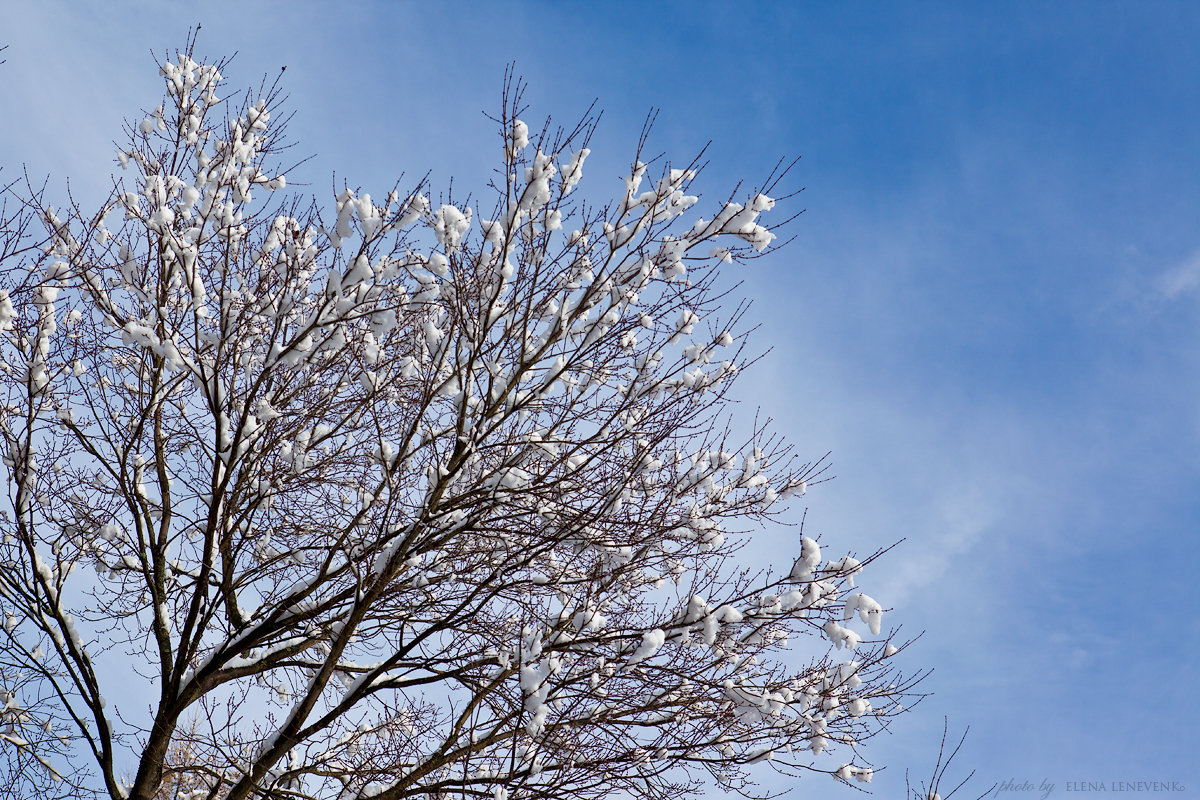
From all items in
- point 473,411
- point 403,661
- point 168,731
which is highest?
point 473,411

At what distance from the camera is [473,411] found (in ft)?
18.6

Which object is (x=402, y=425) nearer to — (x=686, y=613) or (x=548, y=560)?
(x=548, y=560)

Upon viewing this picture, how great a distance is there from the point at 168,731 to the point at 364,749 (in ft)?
5.40

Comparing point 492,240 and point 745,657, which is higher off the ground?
point 492,240

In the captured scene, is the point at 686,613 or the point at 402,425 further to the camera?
the point at 402,425

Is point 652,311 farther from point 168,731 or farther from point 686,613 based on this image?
point 168,731

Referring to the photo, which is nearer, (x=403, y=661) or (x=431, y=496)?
(x=431, y=496)

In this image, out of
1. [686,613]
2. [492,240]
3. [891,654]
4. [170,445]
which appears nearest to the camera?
[686,613]

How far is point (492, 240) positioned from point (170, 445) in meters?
3.60

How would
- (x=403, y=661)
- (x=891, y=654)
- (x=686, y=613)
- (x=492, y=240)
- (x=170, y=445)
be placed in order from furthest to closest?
(x=170, y=445)
(x=403, y=661)
(x=891, y=654)
(x=492, y=240)
(x=686, y=613)

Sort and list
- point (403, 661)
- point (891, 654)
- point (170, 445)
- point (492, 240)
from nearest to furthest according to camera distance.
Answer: point (492, 240)
point (891, 654)
point (403, 661)
point (170, 445)

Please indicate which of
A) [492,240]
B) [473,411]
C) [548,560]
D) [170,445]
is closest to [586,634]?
[548,560]

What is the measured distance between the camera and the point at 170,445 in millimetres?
6980

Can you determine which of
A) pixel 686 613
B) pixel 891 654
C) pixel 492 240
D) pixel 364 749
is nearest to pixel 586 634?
pixel 686 613
